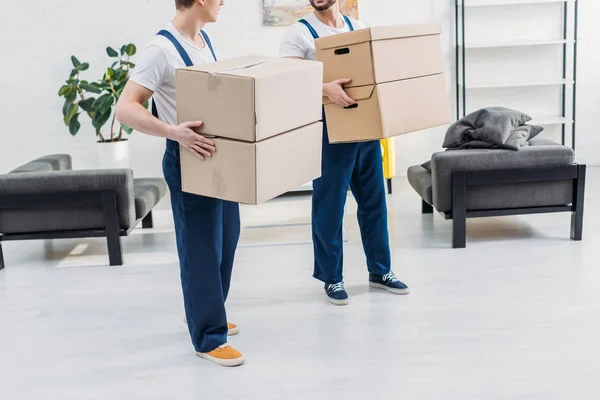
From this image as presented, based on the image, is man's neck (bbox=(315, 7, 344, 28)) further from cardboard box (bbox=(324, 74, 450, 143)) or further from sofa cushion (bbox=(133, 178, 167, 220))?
sofa cushion (bbox=(133, 178, 167, 220))

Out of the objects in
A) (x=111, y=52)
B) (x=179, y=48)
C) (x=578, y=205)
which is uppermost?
(x=179, y=48)

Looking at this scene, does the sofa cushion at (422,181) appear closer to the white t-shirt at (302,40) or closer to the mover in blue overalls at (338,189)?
the mover in blue overalls at (338,189)

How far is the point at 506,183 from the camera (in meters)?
4.51

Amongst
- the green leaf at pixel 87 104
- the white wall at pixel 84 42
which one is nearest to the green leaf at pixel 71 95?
the green leaf at pixel 87 104

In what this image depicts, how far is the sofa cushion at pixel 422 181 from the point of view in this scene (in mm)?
4695

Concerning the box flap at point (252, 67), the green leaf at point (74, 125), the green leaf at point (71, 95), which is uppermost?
the box flap at point (252, 67)

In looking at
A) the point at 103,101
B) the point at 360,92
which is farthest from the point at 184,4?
the point at 103,101

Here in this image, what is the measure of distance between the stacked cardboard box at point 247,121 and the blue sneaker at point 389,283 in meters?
1.10

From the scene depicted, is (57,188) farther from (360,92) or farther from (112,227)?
(360,92)

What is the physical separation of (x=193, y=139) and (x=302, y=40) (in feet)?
3.12

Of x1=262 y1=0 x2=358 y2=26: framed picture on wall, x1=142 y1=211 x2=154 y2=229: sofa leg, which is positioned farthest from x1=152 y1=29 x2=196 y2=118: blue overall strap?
x1=262 y1=0 x2=358 y2=26: framed picture on wall

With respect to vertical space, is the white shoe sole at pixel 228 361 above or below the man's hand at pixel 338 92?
below

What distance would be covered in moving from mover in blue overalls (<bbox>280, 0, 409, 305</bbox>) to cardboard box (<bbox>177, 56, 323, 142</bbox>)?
610 millimetres

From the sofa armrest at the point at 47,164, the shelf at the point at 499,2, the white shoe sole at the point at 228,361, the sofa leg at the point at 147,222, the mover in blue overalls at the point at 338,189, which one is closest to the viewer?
the white shoe sole at the point at 228,361
